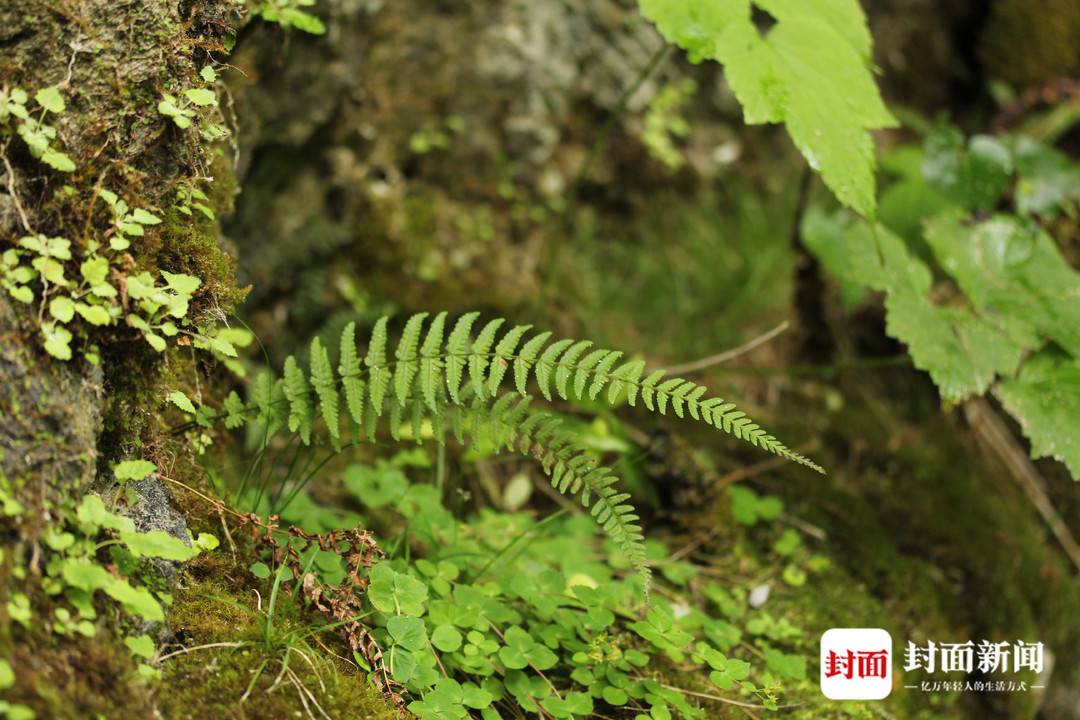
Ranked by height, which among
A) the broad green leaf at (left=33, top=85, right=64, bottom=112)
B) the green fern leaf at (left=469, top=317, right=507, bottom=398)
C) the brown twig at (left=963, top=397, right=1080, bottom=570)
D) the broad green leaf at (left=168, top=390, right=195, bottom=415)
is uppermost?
the broad green leaf at (left=33, top=85, right=64, bottom=112)

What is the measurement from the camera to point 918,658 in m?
2.57

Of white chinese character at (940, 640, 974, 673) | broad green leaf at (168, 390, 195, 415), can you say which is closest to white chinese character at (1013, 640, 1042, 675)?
white chinese character at (940, 640, 974, 673)

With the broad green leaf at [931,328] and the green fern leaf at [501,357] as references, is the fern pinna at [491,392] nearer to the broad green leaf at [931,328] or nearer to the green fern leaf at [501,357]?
the green fern leaf at [501,357]

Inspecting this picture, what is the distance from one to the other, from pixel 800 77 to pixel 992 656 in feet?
6.07

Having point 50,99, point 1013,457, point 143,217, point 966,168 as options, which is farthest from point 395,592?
point 1013,457

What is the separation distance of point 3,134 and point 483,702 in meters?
1.38

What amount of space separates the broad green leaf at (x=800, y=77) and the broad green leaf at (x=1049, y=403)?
79cm

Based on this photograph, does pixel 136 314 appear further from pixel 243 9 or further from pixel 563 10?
pixel 563 10

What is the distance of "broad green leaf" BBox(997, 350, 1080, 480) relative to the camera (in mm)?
2412

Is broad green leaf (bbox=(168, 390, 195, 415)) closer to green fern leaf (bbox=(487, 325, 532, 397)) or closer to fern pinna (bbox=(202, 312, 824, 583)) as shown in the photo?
fern pinna (bbox=(202, 312, 824, 583))

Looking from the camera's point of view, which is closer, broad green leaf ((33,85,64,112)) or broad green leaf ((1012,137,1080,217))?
broad green leaf ((33,85,64,112))

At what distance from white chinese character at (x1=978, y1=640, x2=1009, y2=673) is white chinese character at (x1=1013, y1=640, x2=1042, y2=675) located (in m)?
0.04

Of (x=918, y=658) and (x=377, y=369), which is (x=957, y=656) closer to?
(x=918, y=658)

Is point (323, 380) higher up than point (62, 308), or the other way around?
point (62, 308)
